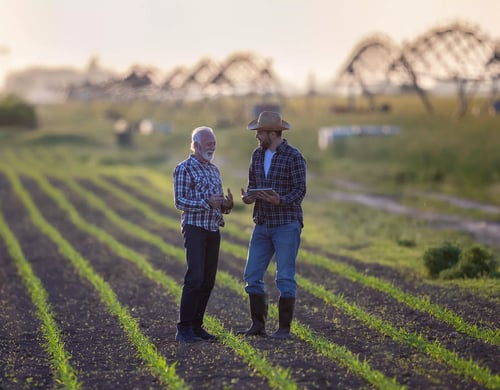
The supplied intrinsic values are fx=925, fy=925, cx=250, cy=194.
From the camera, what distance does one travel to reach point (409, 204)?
A: 912 inches

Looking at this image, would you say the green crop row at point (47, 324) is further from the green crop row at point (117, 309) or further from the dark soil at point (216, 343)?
the green crop row at point (117, 309)

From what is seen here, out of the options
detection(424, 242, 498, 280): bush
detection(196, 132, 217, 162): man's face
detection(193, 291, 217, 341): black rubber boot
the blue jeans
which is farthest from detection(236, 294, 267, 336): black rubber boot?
detection(424, 242, 498, 280): bush

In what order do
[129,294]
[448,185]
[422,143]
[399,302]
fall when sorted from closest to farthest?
[399,302] < [129,294] < [448,185] < [422,143]

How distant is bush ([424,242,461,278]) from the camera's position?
12.4m

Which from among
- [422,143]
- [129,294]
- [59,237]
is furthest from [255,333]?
[422,143]

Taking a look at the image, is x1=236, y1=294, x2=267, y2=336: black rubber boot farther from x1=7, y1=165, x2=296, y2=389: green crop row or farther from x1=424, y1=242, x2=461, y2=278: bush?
x1=424, y1=242, x2=461, y2=278: bush

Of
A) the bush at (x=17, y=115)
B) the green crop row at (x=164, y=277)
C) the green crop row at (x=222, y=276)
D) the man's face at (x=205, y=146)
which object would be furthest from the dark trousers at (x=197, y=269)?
the bush at (x=17, y=115)

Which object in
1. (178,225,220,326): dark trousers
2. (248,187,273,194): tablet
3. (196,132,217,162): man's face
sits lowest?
(178,225,220,326): dark trousers

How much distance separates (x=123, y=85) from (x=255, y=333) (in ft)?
223

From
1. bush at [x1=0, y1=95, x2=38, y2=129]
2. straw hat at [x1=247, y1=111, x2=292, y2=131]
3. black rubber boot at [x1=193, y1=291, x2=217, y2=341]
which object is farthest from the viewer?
bush at [x1=0, y1=95, x2=38, y2=129]

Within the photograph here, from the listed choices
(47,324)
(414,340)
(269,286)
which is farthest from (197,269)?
Result: (269,286)

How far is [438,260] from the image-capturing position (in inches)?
490

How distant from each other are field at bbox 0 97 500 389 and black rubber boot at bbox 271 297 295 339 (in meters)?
0.16

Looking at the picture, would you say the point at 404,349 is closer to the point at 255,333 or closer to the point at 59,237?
the point at 255,333
